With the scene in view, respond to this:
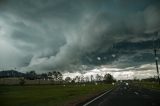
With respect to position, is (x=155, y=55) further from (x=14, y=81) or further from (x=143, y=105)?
(x=14, y=81)

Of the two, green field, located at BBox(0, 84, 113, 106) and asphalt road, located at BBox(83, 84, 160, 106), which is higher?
asphalt road, located at BBox(83, 84, 160, 106)

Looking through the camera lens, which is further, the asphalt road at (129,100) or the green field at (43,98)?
the green field at (43,98)

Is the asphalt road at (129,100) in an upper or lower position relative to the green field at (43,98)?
upper

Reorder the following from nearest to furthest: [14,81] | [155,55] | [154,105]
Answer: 1. [154,105]
2. [155,55]
3. [14,81]

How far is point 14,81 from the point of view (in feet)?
633

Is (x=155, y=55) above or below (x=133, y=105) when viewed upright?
above

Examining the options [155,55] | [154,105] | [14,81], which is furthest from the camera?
[14,81]

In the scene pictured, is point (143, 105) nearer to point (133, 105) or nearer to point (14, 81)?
point (133, 105)

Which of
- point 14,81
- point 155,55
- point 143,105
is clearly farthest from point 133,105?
point 14,81

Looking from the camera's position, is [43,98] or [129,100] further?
[43,98]

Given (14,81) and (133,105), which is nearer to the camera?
(133,105)

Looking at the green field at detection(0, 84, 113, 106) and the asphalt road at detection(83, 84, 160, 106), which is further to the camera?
the green field at detection(0, 84, 113, 106)

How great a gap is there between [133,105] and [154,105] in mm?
1489

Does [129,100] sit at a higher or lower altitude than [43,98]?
higher
